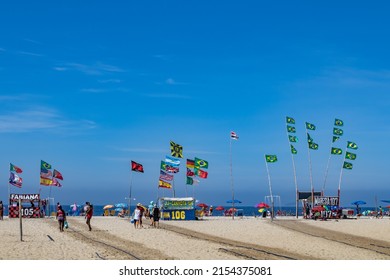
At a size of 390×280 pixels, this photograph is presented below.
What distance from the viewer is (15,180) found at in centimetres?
5203

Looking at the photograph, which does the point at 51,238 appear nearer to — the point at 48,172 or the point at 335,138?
the point at 48,172

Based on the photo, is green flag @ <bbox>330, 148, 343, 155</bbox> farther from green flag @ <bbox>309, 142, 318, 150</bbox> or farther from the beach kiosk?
the beach kiosk

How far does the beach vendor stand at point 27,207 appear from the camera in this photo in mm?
51000

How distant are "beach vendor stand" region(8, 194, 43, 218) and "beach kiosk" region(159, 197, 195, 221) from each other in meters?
10.5

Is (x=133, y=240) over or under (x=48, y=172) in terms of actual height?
under

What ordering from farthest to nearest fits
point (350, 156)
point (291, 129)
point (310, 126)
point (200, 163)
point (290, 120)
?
1. point (350, 156)
2. point (310, 126)
3. point (290, 120)
4. point (291, 129)
5. point (200, 163)

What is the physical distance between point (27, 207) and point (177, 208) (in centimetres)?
1246

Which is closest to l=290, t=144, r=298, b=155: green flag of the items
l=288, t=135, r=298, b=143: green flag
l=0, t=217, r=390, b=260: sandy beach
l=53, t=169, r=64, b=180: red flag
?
l=288, t=135, r=298, b=143: green flag

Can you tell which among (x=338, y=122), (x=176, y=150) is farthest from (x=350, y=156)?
(x=176, y=150)

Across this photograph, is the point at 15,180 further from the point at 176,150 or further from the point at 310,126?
the point at 310,126
